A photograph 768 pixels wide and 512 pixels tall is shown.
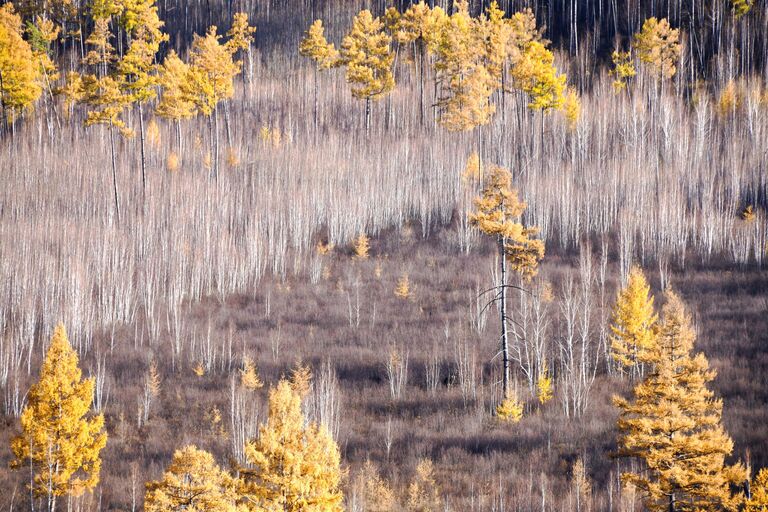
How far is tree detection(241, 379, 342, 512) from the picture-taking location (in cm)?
1497

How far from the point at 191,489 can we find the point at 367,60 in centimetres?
4513

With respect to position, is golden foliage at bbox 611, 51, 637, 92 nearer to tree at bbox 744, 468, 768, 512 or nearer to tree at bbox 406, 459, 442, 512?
tree at bbox 406, 459, 442, 512

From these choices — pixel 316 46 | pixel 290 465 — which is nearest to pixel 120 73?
pixel 316 46

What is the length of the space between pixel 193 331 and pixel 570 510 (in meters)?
18.6

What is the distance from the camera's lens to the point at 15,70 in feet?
159

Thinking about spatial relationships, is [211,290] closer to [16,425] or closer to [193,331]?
[193,331]

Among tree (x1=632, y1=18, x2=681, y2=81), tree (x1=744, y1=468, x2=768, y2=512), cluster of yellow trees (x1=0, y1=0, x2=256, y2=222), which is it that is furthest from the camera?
tree (x1=632, y1=18, x2=681, y2=81)

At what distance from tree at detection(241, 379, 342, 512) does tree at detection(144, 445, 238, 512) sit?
62cm

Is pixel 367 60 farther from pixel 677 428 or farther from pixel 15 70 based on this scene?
pixel 677 428

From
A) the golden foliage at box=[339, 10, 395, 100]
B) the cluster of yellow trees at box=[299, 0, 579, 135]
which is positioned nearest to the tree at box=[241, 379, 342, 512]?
the cluster of yellow trees at box=[299, 0, 579, 135]

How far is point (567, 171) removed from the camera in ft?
158

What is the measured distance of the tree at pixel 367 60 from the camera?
5641cm

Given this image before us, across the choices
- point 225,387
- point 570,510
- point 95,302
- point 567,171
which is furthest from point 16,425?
point 567,171

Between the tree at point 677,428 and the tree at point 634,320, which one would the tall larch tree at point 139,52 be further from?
the tree at point 677,428
